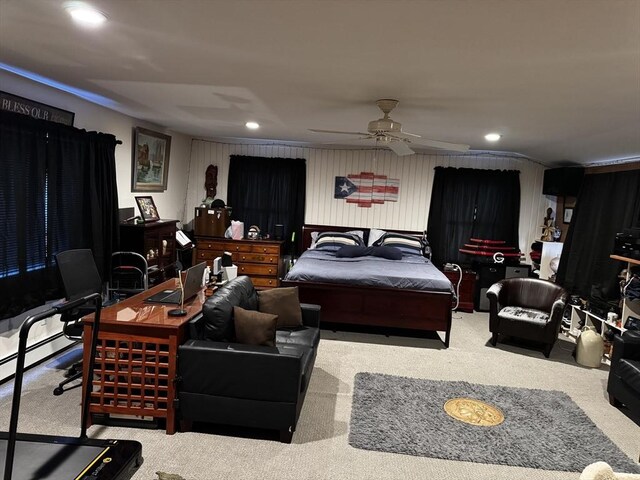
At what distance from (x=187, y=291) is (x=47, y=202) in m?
1.59

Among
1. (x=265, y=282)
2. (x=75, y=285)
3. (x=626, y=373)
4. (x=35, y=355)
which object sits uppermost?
(x=75, y=285)

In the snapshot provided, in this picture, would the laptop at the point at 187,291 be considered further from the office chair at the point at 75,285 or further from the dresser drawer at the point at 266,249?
the dresser drawer at the point at 266,249

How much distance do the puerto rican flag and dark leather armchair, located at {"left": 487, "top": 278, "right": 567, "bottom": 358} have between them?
8.40 feet

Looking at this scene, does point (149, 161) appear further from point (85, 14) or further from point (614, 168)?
point (614, 168)

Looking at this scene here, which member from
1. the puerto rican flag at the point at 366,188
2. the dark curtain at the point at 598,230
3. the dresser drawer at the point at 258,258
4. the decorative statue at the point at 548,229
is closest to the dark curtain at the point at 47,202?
Result: the dresser drawer at the point at 258,258

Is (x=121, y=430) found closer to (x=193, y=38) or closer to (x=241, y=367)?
(x=241, y=367)

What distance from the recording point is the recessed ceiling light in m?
1.97

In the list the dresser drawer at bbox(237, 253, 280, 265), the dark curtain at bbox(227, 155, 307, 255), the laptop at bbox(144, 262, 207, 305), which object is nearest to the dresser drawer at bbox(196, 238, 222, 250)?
the dresser drawer at bbox(237, 253, 280, 265)

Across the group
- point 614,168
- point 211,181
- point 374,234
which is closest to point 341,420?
point 374,234

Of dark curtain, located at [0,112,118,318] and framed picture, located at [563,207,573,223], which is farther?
framed picture, located at [563,207,573,223]

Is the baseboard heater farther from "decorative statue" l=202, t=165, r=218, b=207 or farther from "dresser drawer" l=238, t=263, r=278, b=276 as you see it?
"decorative statue" l=202, t=165, r=218, b=207

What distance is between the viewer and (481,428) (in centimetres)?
312

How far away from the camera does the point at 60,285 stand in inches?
153

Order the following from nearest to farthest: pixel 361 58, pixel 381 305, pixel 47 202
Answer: pixel 361 58 < pixel 47 202 < pixel 381 305
